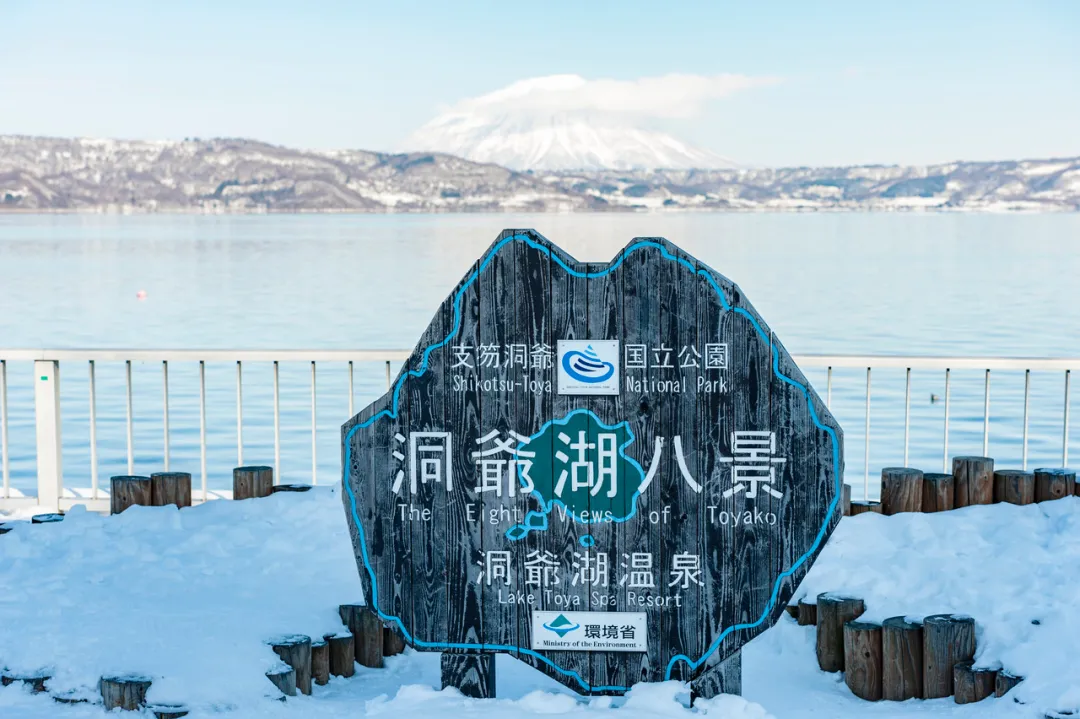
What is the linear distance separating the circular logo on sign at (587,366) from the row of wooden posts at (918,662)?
196 centimetres

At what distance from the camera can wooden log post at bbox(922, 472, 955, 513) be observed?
282 inches

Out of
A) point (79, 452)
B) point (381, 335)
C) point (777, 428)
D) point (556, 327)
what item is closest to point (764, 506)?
point (777, 428)

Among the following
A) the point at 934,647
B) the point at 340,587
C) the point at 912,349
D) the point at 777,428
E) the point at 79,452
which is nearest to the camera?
the point at 777,428

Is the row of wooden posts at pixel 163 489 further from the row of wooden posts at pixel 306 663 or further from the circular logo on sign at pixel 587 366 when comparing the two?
the circular logo on sign at pixel 587 366

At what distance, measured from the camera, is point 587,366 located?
4812mm

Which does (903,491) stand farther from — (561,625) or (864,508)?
(561,625)

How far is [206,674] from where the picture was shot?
5.12 meters

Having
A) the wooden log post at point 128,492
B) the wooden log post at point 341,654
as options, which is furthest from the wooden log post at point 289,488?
the wooden log post at point 341,654

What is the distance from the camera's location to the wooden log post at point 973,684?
17.7 feet

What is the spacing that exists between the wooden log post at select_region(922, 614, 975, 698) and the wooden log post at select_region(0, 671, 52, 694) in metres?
3.85

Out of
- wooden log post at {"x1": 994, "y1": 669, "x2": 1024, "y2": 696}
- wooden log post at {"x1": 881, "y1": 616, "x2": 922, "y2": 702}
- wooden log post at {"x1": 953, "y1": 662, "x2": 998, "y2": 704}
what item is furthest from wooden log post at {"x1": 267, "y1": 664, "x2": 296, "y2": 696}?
wooden log post at {"x1": 994, "y1": 669, "x2": 1024, "y2": 696}

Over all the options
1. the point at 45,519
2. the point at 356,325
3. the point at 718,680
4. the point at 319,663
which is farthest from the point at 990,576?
the point at 356,325

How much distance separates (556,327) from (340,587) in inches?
95.1

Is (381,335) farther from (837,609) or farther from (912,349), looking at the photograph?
(837,609)
